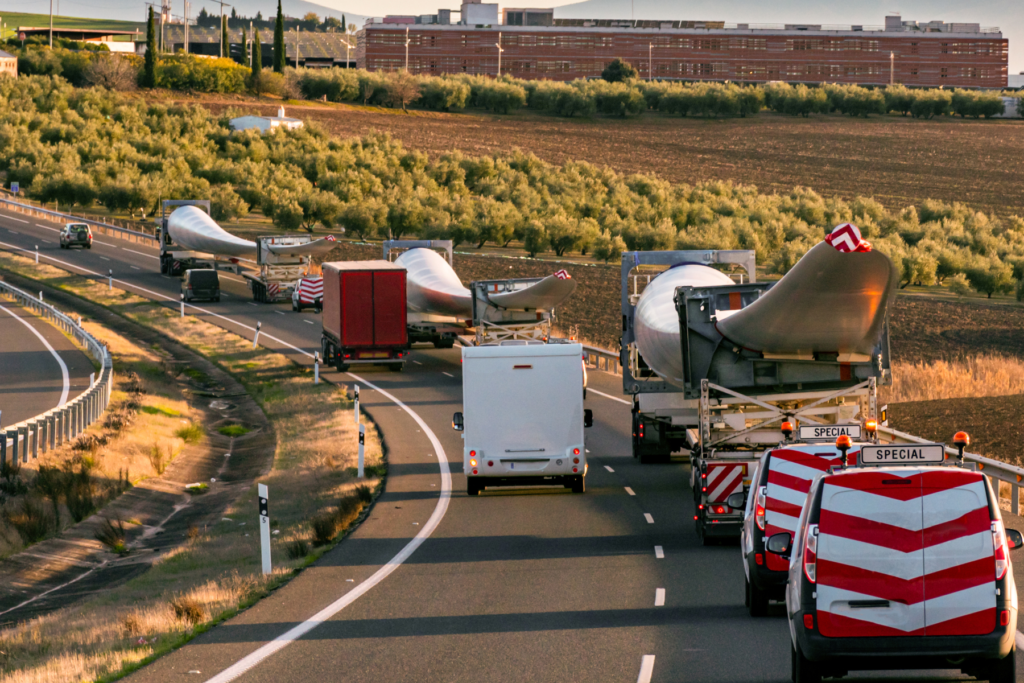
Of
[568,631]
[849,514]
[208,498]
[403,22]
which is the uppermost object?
[403,22]

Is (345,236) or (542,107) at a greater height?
(542,107)

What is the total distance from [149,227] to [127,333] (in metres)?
44.0

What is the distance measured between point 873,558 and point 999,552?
89cm

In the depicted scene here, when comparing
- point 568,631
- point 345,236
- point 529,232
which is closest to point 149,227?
point 345,236

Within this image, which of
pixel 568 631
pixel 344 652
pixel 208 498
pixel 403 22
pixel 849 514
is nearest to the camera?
pixel 849 514

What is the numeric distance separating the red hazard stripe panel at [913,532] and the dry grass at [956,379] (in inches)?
997

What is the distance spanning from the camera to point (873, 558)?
937cm

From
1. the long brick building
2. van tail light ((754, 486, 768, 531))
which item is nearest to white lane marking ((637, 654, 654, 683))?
van tail light ((754, 486, 768, 531))

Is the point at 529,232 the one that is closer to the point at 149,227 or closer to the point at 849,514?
the point at 149,227

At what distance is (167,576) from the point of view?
18.8 metres

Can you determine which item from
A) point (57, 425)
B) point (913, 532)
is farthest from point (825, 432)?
point (57, 425)

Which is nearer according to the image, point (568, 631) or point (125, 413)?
point (568, 631)

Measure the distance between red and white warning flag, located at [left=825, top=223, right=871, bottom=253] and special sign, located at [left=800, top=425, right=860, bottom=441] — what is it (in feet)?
6.44

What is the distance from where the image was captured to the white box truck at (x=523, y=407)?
21969 millimetres
